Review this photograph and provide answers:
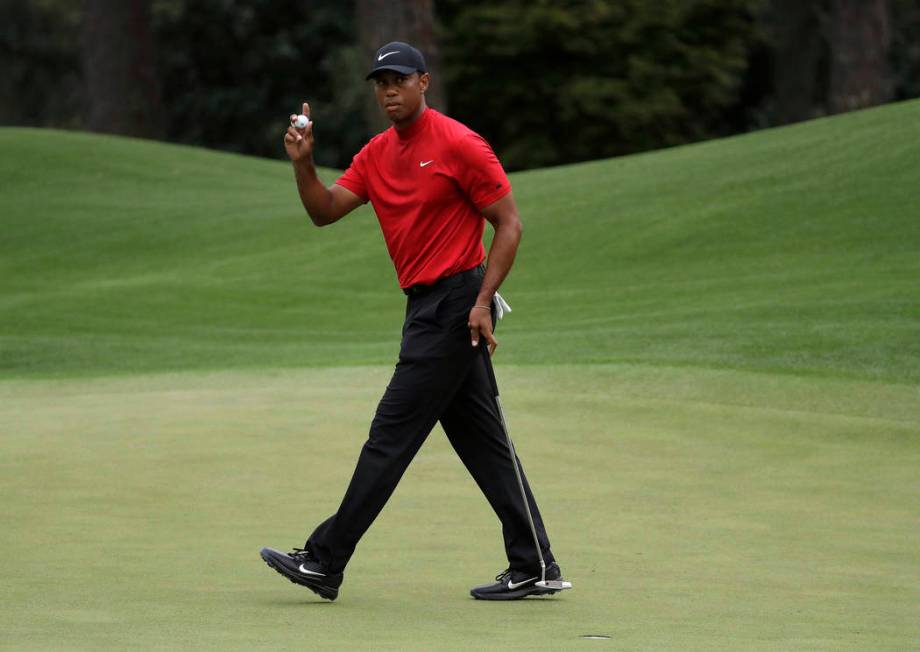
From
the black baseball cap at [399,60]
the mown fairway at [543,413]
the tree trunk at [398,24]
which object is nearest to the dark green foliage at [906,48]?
the tree trunk at [398,24]

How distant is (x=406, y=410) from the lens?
6711mm

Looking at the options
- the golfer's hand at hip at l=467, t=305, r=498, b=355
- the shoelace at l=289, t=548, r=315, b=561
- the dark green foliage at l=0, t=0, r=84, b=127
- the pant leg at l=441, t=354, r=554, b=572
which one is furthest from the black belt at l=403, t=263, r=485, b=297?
the dark green foliage at l=0, t=0, r=84, b=127

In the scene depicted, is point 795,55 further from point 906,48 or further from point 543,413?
point 543,413

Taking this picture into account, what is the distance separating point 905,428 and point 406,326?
5.54m

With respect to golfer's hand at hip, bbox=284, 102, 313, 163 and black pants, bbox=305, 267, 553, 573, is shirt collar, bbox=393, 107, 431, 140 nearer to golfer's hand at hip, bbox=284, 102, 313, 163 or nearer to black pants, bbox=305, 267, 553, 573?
golfer's hand at hip, bbox=284, 102, 313, 163

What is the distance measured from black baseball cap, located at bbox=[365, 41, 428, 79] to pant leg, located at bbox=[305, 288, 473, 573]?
85 cm

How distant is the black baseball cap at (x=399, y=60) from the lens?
6562 millimetres

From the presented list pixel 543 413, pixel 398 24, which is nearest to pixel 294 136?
pixel 543 413

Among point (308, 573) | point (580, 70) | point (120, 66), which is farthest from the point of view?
point (120, 66)

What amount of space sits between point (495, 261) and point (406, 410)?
0.67 metres

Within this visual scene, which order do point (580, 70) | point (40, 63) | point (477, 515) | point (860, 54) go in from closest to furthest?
point (477, 515), point (860, 54), point (580, 70), point (40, 63)

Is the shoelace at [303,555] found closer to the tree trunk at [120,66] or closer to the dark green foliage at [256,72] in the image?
the tree trunk at [120,66]

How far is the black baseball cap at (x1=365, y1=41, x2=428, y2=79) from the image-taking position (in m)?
6.56

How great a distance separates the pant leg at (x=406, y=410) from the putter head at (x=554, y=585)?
2.20ft
